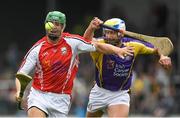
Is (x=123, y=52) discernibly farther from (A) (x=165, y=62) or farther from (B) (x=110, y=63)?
(B) (x=110, y=63)

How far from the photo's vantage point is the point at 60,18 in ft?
35.9

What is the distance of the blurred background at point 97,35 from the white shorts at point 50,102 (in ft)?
23.6

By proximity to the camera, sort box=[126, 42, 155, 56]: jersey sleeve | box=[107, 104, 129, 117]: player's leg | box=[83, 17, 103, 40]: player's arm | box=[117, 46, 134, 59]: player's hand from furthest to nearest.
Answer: box=[126, 42, 155, 56]: jersey sleeve, box=[107, 104, 129, 117]: player's leg, box=[83, 17, 103, 40]: player's arm, box=[117, 46, 134, 59]: player's hand

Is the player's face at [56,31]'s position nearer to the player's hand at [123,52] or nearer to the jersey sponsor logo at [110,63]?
the player's hand at [123,52]

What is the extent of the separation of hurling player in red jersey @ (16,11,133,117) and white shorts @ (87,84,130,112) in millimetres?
1143

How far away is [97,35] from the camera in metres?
21.9

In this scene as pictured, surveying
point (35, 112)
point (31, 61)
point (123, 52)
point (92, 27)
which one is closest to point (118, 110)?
point (92, 27)

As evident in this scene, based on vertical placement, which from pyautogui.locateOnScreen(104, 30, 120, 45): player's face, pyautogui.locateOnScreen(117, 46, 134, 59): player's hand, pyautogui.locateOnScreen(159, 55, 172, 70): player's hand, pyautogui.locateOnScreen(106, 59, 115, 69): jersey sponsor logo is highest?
Result: pyautogui.locateOnScreen(104, 30, 120, 45): player's face

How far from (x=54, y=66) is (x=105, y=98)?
4.85 ft

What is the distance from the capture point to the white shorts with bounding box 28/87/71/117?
11.0 m

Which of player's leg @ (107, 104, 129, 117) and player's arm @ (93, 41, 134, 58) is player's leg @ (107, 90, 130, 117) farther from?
player's arm @ (93, 41, 134, 58)

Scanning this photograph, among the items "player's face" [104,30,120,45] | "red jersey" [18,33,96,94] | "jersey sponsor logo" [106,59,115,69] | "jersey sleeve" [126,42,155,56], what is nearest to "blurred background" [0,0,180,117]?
"jersey sleeve" [126,42,155,56]

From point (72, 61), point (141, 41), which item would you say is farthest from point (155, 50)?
point (72, 61)

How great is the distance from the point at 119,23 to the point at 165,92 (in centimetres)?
742
